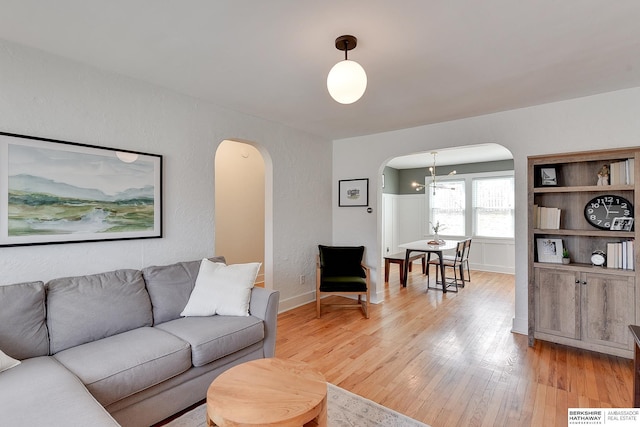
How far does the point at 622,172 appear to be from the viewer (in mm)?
2805

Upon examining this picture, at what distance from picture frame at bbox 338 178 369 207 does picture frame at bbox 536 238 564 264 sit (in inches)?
84.4

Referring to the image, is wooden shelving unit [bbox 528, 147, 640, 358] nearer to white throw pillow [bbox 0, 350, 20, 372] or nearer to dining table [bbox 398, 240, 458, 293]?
dining table [bbox 398, 240, 458, 293]

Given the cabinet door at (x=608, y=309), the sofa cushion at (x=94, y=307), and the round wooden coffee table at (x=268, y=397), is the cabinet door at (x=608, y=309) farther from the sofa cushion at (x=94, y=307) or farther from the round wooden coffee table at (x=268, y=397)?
the sofa cushion at (x=94, y=307)

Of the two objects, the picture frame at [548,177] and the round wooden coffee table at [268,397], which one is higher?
the picture frame at [548,177]

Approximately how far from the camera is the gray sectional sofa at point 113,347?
4.58ft

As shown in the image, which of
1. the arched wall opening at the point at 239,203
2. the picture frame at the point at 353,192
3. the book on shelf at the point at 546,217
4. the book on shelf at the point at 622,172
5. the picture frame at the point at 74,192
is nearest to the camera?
the picture frame at the point at 74,192

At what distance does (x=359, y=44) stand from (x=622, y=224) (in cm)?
296

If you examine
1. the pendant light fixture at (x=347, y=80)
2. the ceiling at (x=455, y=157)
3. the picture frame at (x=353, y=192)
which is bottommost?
the picture frame at (x=353, y=192)

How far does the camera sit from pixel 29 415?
1.25 meters

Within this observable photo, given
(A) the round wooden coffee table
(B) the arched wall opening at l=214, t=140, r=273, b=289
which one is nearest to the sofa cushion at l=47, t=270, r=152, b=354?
(A) the round wooden coffee table

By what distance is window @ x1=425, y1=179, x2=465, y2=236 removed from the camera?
7066 millimetres

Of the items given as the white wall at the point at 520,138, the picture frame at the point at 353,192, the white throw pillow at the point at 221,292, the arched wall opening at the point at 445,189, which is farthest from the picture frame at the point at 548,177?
the white throw pillow at the point at 221,292

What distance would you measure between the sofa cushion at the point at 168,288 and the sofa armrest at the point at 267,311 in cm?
57

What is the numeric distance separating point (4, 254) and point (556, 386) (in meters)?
4.05
